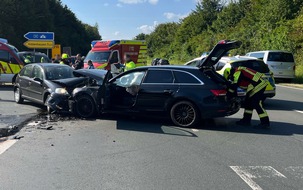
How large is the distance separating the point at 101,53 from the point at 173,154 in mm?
13604

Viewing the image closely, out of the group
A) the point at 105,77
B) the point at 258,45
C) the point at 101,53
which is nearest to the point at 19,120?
the point at 105,77

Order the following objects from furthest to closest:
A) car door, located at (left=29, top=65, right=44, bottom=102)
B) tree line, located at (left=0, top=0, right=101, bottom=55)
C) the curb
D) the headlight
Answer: tree line, located at (left=0, top=0, right=101, bottom=55) < car door, located at (left=29, top=65, right=44, bottom=102) < the headlight < the curb

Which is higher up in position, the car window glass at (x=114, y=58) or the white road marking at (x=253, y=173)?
the car window glass at (x=114, y=58)

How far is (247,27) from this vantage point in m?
39.3

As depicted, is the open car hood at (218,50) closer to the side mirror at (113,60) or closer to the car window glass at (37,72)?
the car window glass at (37,72)

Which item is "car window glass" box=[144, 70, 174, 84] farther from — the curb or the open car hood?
the curb

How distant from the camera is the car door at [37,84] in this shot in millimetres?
10953

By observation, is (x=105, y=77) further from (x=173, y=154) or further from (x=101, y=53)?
(x=101, y=53)

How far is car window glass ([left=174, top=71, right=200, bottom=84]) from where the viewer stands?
856 centimetres

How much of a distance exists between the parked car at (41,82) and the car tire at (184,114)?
3.03 meters

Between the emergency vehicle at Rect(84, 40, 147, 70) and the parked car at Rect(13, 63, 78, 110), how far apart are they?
6.00 m

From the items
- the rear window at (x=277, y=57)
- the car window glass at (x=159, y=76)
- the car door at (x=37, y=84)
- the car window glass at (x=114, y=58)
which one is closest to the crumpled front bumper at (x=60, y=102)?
the car door at (x=37, y=84)

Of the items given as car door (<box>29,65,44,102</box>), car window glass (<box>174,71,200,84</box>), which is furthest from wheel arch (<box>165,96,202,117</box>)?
car door (<box>29,65,44,102</box>)

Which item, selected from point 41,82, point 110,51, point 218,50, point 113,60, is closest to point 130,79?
point 218,50
